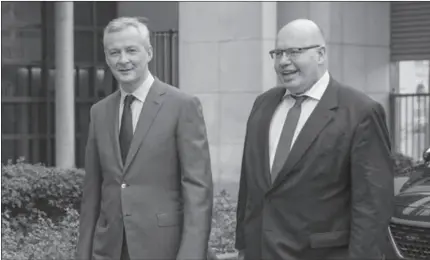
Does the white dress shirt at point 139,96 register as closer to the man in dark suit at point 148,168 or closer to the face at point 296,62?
the man in dark suit at point 148,168

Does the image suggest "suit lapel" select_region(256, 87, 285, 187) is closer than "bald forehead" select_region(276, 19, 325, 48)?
No

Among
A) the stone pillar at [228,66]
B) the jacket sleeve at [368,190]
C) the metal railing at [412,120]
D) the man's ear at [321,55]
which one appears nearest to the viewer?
the jacket sleeve at [368,190]

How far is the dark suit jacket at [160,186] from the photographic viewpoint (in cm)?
480

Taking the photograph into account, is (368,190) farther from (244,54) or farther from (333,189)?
(244,54)

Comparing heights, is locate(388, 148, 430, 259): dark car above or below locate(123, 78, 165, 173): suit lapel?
below

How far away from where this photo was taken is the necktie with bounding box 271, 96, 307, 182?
15.3ft

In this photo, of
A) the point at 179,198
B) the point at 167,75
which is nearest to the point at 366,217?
the point at 179,198

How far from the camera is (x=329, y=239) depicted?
15.0 ft

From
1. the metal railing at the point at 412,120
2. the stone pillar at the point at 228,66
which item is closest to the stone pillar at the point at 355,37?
the metal railing at the point at 412,120

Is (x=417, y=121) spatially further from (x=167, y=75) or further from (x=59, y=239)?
(x=59, y=239)

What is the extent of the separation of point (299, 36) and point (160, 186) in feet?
3.33

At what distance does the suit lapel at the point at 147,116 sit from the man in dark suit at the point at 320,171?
23.8 inches

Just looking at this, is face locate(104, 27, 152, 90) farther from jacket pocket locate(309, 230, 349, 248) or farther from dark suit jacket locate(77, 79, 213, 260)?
jacket pocket locate(309, 230, 349, 248)

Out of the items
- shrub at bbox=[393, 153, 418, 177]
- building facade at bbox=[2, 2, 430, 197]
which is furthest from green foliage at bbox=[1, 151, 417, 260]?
shrub at bbox=[393, 153, 418, 177]
